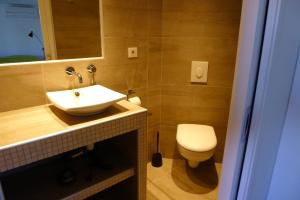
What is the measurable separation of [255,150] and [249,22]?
1.39ft

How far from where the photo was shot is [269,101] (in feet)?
2.33

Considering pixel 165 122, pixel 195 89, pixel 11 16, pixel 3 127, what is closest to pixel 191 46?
pixel 195 89

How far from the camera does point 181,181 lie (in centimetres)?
215

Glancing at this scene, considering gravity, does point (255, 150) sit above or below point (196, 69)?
below

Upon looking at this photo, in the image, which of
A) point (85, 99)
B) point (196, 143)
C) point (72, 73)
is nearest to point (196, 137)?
point (196, 143)

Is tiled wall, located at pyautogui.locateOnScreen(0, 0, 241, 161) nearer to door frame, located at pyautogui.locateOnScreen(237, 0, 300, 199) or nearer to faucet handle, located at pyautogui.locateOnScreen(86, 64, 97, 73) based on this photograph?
faucet handle, located at pyautogui.locateOnScreen(86, 64, 97, 73)

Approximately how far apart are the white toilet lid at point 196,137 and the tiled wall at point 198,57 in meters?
0.17

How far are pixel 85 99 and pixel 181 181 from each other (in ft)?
4.16

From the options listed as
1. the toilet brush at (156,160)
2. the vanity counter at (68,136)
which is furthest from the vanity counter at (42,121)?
the toilet brush at (156,160)

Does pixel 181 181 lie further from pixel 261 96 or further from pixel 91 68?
pixel 261 96

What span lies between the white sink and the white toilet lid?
0.78m

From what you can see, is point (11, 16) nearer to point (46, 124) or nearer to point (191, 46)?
point (46, 124)

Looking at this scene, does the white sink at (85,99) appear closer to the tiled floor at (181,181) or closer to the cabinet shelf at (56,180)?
the cabinet shelf at (56,180)

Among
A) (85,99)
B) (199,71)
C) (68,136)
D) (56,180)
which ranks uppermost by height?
(199,71)
